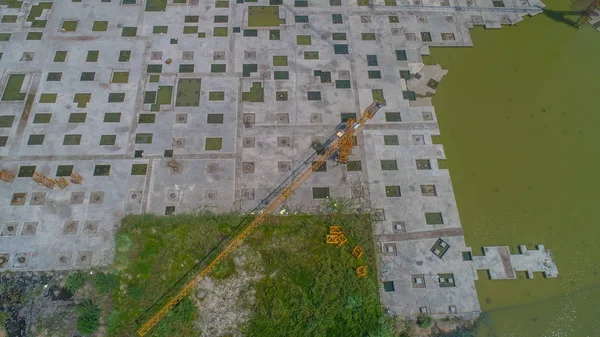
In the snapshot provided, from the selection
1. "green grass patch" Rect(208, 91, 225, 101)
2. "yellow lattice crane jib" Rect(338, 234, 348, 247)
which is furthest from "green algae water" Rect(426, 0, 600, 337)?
"green grass patch" Rect(208, 91, 225, 101)

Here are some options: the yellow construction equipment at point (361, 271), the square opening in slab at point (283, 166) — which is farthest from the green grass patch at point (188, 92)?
the yellow construction equipment at point (361, 271)

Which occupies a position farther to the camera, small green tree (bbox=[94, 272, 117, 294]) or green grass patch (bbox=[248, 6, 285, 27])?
green grass patch (bbox=[248, 6, 285, 27])

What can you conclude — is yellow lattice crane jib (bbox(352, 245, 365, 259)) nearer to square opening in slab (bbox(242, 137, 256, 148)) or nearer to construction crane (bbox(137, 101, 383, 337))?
construction crane (bbox(137, 101, 383, 337))

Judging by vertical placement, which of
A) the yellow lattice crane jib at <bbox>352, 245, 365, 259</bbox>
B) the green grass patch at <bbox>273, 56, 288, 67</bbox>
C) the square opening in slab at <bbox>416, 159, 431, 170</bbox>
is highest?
the green grass patch at <bbox>273, 56, 288, 67</bbox>

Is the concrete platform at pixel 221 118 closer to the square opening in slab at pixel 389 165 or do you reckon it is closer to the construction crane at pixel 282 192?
the square opening in slab at pixel 389 165

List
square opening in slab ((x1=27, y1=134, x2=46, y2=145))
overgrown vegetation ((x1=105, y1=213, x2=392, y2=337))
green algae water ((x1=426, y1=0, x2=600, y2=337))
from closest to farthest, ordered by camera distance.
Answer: overgrown vegetation ((x1=105, y1=213, x2=392, y2=337)), green algae water ((x1=426, y1=0, x2=600, y2=337)), square opening in slab ((x1=27, y1=134, x2=46, y2=145))

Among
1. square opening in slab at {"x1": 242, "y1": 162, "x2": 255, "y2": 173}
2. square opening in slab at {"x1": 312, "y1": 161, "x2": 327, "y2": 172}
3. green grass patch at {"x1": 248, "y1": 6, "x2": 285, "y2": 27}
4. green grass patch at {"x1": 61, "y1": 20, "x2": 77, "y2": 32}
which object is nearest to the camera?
square opening in slab at {"x1": 242, "y1": 162, "x2": 255, "y2": 173}

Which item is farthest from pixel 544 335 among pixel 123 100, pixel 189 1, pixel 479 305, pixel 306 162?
pixel 189 1

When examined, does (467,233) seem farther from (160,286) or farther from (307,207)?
(160,286)
